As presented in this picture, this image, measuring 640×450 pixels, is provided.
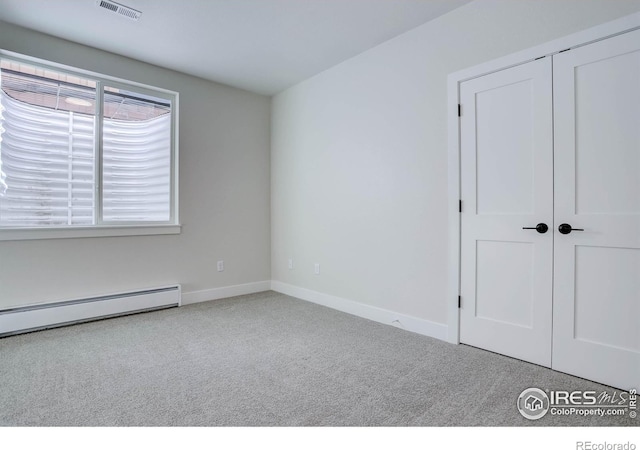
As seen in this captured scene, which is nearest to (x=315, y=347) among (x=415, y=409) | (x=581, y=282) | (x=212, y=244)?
(x=415, y=409)

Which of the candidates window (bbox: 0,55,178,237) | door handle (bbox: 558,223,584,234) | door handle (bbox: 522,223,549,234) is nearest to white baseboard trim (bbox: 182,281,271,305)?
window (bbox: 0,55,178,237)

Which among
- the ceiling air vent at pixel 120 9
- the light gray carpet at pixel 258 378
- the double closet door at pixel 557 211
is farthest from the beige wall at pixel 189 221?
the double closet door at pixel 557 211

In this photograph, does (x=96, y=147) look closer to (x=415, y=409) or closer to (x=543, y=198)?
(x=415, y=409)

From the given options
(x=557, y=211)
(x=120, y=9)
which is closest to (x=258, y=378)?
(x=557, y=211)

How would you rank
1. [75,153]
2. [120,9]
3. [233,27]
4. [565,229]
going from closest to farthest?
[565,229] < [120,9] < [233,27] < [75,153]

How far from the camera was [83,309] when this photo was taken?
326 cm

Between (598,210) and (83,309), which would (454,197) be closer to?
(598,210)

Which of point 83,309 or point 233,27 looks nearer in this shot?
point 233,27

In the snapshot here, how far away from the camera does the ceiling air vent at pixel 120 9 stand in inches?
104

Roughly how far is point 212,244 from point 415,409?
3.17 metres

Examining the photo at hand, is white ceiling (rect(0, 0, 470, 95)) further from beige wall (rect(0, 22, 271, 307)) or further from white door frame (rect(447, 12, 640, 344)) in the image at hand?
white door frame (rect(447, 12, 640, 344))

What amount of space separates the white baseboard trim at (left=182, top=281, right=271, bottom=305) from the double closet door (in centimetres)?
277

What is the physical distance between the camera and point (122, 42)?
3.26m

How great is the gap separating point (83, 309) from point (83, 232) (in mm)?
744
